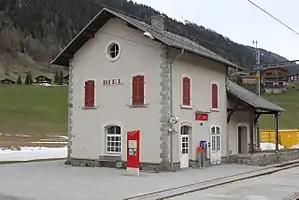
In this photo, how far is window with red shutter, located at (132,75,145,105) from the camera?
917 inches

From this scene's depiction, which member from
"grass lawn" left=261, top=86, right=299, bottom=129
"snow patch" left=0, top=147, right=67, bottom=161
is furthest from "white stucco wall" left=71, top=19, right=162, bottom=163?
"grass lawn" left=261, top=86, right=299, bottom=129

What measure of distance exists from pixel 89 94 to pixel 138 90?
3.38m

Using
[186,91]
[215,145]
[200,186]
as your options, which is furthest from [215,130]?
[200,186]

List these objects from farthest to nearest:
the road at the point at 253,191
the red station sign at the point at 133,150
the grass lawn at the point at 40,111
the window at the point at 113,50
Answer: the grass lawn at the point at 40,111, the window at the point at 113,50, the red station sign at the point at 133,150, the road at the point at 253,191

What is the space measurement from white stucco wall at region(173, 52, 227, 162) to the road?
5.58m

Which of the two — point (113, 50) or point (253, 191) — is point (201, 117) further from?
point (253, 191)

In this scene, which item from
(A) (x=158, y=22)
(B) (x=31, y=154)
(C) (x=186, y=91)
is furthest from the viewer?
Result: (B) (x=31, y=154)

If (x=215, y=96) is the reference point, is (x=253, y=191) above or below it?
below

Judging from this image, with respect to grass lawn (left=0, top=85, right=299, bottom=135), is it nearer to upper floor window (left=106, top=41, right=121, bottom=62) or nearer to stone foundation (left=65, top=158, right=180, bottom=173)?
stone foundation (left=65, top=158, right=180, bottom=173)

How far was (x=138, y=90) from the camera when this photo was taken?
921 inches

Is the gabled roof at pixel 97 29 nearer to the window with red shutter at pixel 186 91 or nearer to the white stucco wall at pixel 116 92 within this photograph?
the white stucco wall at pixel 116 92

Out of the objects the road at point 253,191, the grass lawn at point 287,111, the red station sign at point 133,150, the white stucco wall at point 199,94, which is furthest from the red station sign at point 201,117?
the grass lawn at point 287,111

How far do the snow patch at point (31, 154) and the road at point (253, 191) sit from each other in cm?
1661

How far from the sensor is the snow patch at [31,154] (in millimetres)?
30388
